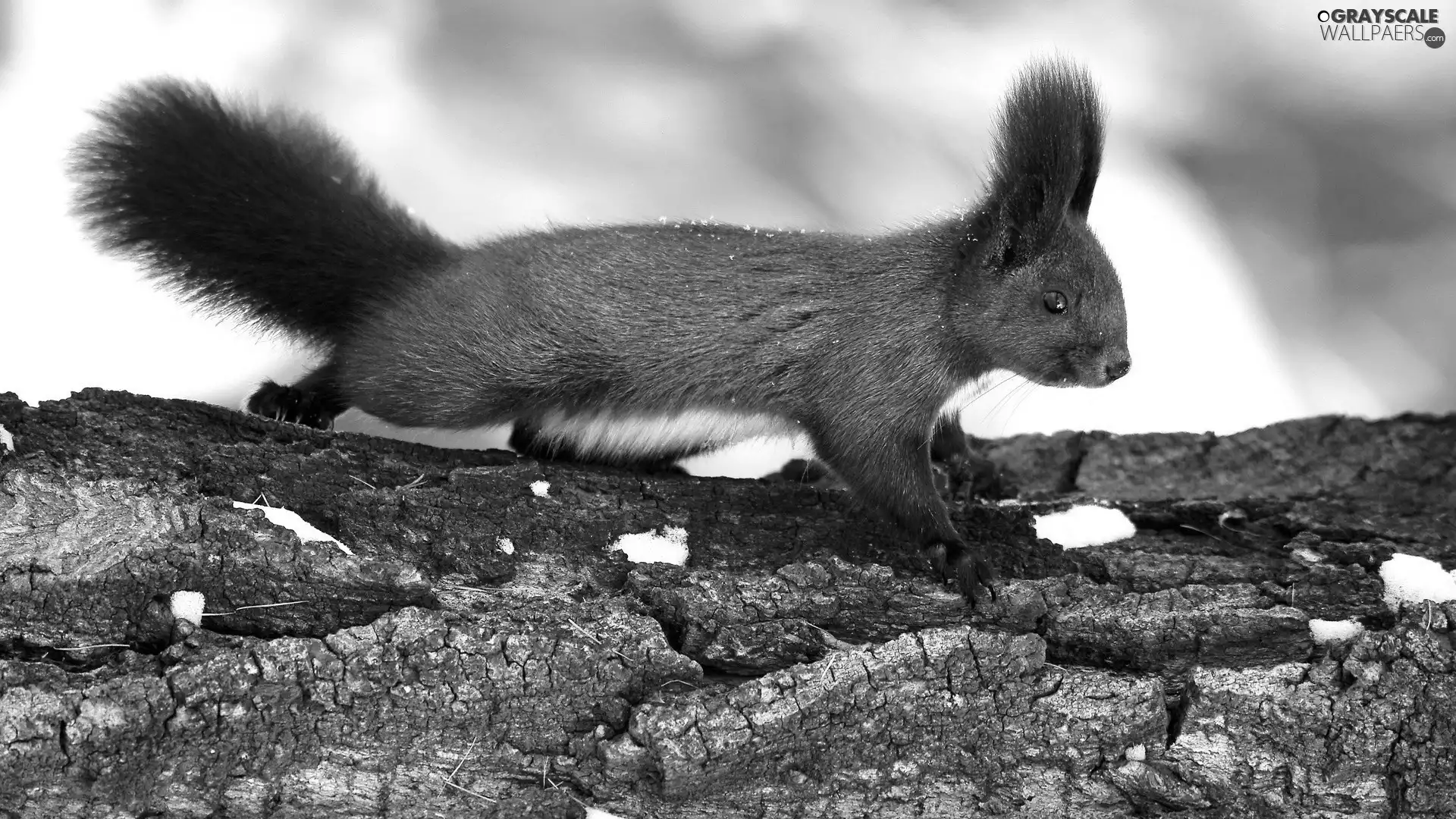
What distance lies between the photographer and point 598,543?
101 inches

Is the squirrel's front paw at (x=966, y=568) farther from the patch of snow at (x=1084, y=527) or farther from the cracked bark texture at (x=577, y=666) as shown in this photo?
the patch of snow at (x=1084, y=527)

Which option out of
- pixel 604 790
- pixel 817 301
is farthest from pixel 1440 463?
pixel 604 790

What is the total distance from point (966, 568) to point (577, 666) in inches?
36.5

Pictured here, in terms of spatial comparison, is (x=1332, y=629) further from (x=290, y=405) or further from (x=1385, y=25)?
(x=290, y=405)

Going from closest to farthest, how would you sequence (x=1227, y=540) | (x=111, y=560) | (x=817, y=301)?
(x=111, y=560)
(x=1227, y=540)
(x=817, y=301)

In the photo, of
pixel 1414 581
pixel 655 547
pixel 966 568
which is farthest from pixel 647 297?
pixel 1414 581

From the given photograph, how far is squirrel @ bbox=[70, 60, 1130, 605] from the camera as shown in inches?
123

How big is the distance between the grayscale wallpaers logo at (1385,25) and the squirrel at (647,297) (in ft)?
5.18

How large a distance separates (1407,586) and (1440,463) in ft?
3.64

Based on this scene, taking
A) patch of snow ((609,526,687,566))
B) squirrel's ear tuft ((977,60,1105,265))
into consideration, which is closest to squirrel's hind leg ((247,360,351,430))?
patch of snow ((609,526,687,566))

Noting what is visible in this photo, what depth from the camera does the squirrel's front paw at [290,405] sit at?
3.42 meters

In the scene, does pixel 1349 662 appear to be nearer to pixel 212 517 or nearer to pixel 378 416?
pixel 212 517

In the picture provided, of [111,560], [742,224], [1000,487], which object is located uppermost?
[742,224]

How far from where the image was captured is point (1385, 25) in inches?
162
